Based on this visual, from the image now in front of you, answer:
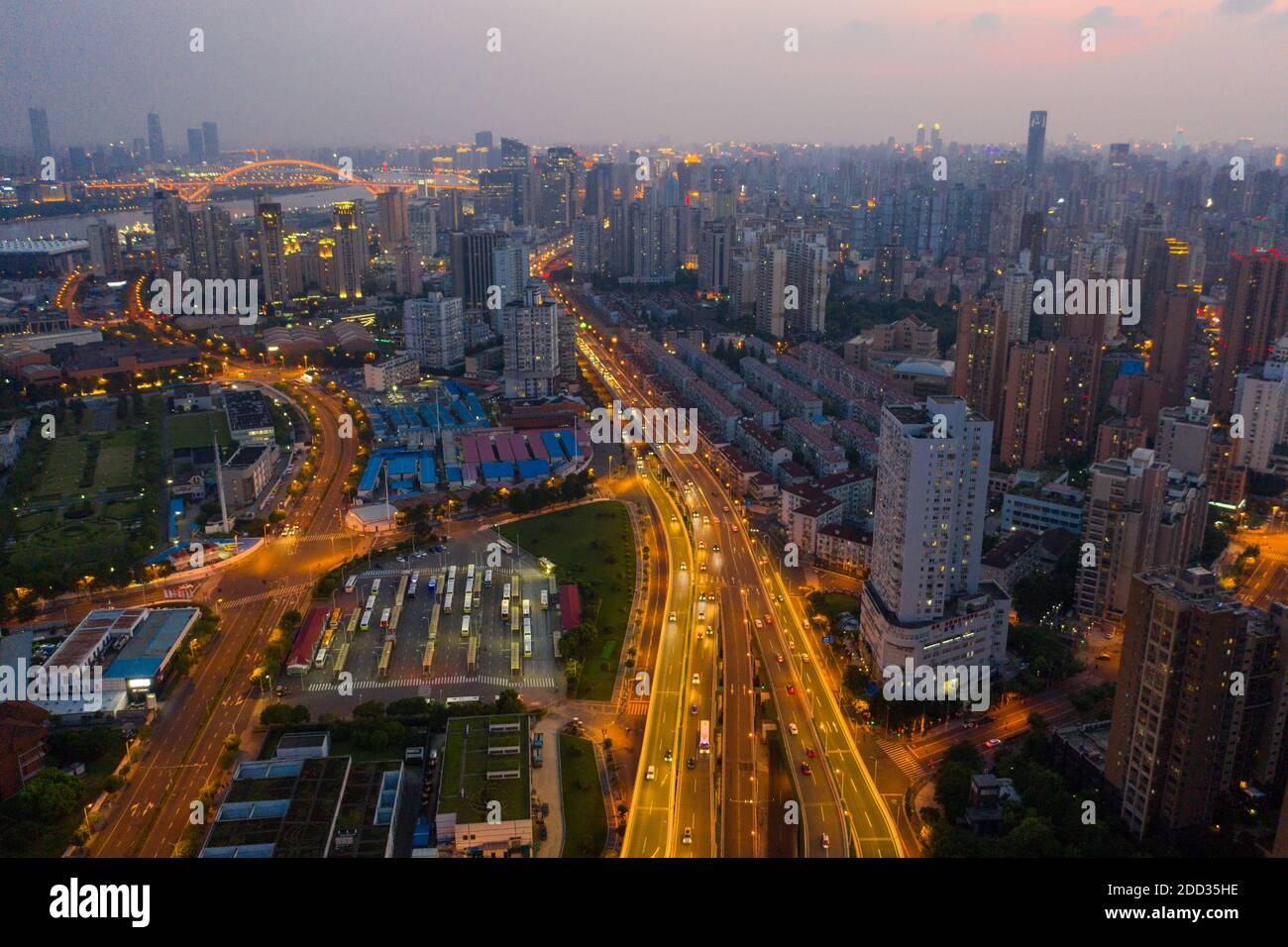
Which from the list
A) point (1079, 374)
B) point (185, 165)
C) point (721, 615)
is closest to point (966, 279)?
point (1079, 374)

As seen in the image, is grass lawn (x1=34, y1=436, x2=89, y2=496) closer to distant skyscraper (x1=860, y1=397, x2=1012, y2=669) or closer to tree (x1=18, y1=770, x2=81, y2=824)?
tree (x1=18, y1=770, x2=81, y2=824)

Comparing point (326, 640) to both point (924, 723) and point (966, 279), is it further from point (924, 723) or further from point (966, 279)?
point (966, 279)

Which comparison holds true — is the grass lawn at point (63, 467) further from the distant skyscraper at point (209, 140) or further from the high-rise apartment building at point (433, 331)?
the distant skyscraper at point (209, 140)

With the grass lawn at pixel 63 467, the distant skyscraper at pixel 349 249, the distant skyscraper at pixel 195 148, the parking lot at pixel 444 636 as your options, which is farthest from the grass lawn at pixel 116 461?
the distant skyscraper at pixel 195 148

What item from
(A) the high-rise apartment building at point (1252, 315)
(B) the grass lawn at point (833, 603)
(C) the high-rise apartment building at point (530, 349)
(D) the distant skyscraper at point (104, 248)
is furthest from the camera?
(D) the distant skyscraper at point (104, 248)

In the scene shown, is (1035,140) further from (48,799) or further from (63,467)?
(48,799)

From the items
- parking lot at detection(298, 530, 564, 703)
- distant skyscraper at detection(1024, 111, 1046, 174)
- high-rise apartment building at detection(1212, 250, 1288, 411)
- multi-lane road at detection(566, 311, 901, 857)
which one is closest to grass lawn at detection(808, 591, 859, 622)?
multi-lane road at detection(566, 311, 901, 857)

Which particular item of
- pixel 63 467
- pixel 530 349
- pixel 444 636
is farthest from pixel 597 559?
pixel 63 467

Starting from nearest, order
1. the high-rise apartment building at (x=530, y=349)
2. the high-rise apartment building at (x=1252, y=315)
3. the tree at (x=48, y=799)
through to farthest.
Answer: the tree at (x=48, y=799)
the high-rise apartment building at (x=1252, y=315)
the high-rise apartment building at (x=530, y=349)
